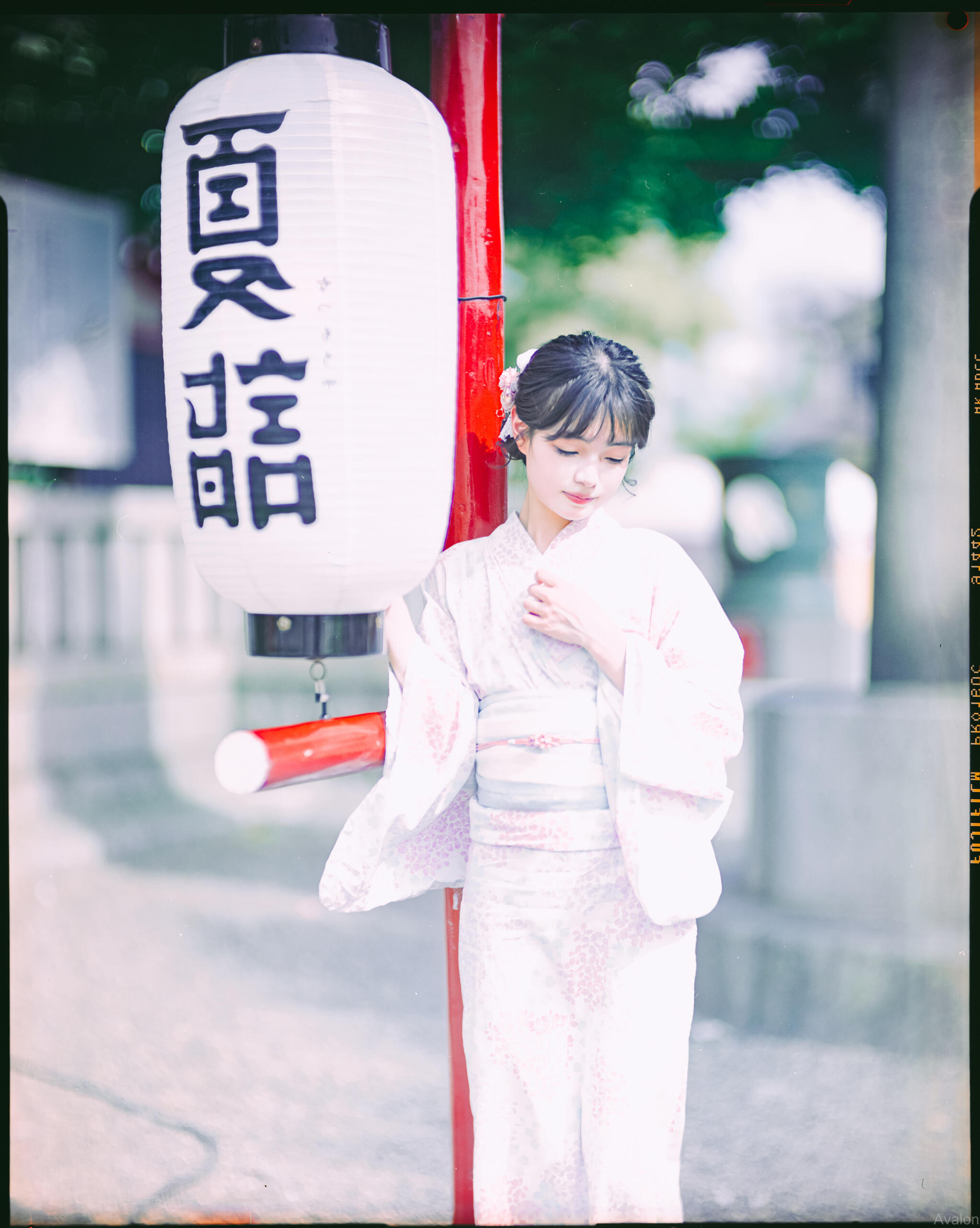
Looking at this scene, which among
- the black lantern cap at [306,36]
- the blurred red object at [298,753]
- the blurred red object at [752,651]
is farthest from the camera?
the blurred red object at [752,651]

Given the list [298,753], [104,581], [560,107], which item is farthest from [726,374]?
[298,753]

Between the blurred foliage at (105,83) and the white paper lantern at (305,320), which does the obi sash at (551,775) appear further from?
the blurred foliage at (105,83)

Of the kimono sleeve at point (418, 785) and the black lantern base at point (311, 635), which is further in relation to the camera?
the kimono sleeve at point (418, 785)

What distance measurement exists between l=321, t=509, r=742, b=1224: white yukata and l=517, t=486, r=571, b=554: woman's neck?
0.08 feet

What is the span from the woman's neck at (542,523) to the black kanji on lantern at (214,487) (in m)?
0.58

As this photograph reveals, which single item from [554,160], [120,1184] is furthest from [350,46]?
[120,1184]

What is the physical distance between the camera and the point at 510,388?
6.28 feet

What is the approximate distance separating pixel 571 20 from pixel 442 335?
1.95 metres

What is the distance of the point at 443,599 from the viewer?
6.48 feet

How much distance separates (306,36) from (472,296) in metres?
0.55

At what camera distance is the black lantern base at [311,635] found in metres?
1.75

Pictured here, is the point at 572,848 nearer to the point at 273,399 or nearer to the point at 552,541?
the point at 552,541

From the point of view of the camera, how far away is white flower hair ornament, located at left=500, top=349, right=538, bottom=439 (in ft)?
6.19

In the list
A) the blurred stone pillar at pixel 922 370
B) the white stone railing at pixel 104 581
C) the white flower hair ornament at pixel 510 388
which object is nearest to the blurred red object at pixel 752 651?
the white stone railing at pixel 104 581
